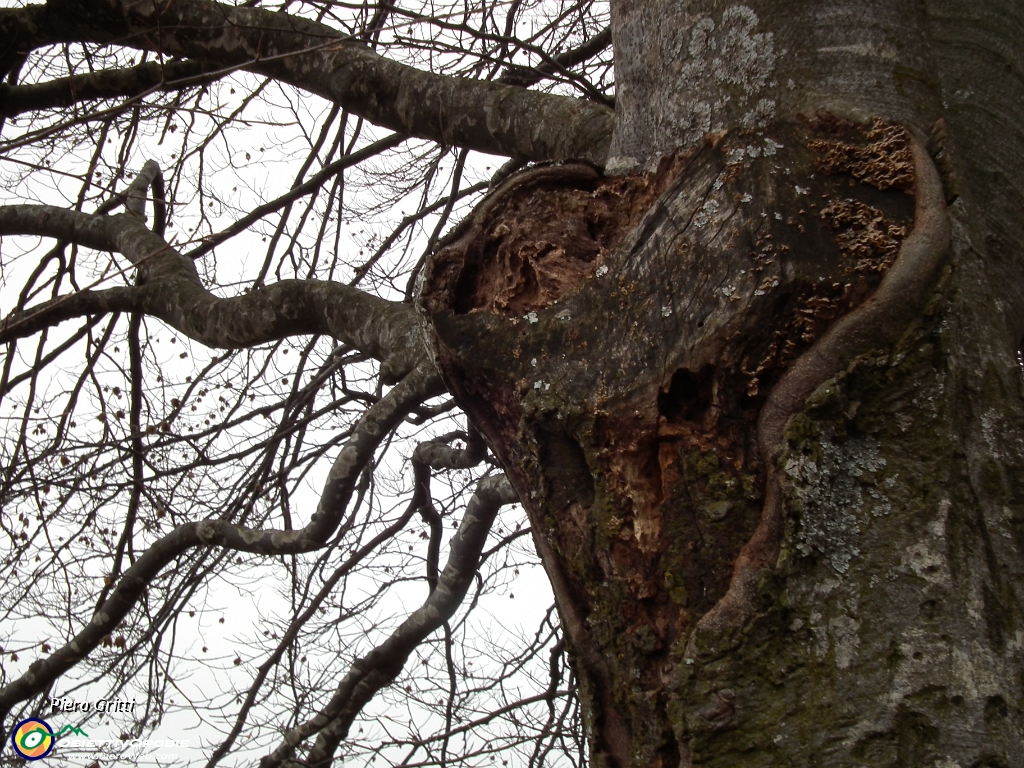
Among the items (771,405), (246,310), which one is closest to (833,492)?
(771,405)

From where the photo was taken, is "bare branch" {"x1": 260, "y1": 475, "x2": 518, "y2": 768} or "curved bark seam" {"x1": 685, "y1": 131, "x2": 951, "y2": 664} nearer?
"curved bark seam" {"x1": 685, "y1": 131, "x2": 951, "y2": 664}

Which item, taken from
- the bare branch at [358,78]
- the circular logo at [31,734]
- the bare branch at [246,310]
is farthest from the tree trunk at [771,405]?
the circular logo at [31,734]

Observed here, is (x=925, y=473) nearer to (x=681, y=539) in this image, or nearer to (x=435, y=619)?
(x=681, y=539)

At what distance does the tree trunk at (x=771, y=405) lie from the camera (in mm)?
739

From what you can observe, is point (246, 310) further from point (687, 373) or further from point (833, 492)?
point (833, 492)

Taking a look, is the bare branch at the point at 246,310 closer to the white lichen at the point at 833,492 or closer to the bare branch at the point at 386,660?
the bare branch at the point at 386,660

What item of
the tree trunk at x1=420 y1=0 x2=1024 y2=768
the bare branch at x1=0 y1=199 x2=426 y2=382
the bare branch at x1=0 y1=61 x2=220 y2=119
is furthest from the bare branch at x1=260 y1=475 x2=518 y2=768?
the tree trunk at x1=420 y1=0 x2=1024 y2=768

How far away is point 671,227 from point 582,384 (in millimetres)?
221

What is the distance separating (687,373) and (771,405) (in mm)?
101

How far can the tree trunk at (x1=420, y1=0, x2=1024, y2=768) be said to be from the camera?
739mm

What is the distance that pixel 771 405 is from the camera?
2.80 feet

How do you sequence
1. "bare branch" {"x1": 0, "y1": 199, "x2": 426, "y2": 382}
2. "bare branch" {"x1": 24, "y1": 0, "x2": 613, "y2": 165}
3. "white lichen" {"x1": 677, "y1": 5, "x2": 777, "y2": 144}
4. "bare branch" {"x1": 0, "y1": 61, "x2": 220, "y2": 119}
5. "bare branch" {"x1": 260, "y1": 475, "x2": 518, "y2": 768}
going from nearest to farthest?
1. "white lichen" {"x1": 677, "y1": 5, "x2": 777, "y2": 144}
2. "bare branch" {"x1": 24, "y1": 0, "x2": 613, "y2": 165}
3. "bare branch" {"x1": 0, "y1": 199, "x2": 426, "y2": 382}
4. "bare branch" {"x1": 0, "y1": 61, "x2": 220, "y2": 119}
5. "bare branch" {"x1": 260, "y1": 475, "x2": 518, "y2": 768}

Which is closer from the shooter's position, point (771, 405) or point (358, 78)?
point (771, 405)

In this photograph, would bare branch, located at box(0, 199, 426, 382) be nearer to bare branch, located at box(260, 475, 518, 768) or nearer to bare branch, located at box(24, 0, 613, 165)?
bare branch, located at box(24, 0, 613, 165)
